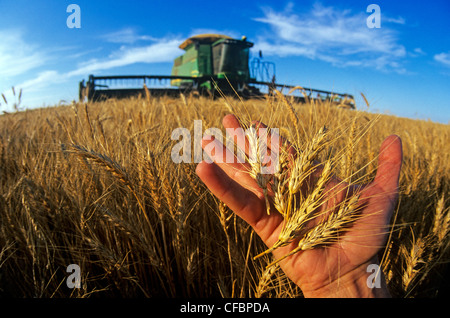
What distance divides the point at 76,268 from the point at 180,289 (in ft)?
1.46

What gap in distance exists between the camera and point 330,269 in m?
0.86

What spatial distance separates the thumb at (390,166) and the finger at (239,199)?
16.5 inches

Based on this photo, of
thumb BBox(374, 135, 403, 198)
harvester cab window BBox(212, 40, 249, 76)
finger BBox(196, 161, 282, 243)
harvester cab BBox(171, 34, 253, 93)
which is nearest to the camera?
finger BBox(196, 161, 282, 243)

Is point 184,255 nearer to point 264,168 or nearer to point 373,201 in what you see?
point 264,168

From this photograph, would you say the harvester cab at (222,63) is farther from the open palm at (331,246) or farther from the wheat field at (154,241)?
the open palm at (331,246)

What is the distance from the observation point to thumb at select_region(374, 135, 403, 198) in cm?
93

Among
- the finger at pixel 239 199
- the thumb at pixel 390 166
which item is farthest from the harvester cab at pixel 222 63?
the finger at pixel 239 199

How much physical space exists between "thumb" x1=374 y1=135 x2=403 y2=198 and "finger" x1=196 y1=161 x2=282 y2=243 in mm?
420

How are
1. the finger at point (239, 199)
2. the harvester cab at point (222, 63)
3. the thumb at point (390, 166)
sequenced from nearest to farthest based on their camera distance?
the finger at point (239, 199) → the thumb at point (390, 166) → the harvester cab at point (222, 63)

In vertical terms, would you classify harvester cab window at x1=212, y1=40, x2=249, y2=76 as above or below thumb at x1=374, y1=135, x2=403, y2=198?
above

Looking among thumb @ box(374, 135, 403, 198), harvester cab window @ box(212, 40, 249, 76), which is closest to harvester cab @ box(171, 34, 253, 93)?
harvester cab window @ box(212, 40, 249, 76)

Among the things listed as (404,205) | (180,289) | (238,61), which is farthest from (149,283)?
(238,61)

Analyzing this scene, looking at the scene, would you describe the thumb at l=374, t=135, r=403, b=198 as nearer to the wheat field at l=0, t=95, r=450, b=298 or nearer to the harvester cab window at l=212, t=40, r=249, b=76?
the wheat field at l=0, t=95, r=450, b=298

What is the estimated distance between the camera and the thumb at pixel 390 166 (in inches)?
36.6
